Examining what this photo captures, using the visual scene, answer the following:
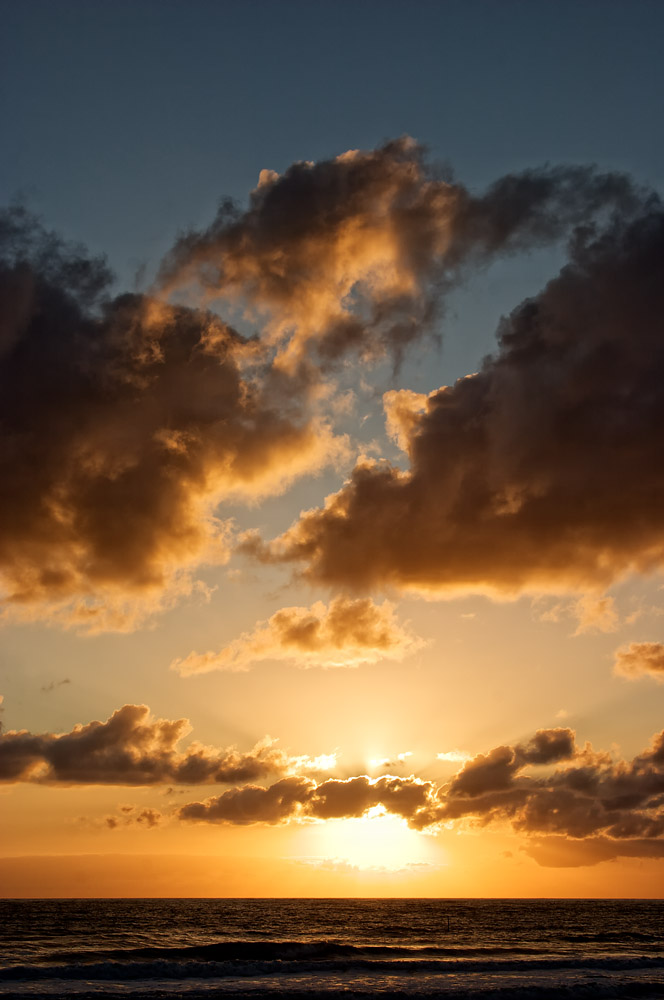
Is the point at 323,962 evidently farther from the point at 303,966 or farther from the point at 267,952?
the point at 267,952

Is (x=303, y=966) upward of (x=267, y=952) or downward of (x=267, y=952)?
upward

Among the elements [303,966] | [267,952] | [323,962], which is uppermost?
[303,966]

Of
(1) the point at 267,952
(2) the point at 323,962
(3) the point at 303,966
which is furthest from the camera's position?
(1) the point at 267,952

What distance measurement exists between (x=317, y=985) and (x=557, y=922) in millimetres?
80886

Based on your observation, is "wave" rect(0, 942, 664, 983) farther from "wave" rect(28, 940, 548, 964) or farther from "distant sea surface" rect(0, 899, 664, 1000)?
"wave" rect(28, 940, 548, 964)

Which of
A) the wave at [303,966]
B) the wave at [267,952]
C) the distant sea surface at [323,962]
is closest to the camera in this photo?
the distant sea surface at [323,962]

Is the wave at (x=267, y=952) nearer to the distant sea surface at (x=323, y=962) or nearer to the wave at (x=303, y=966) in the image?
the distant sea surface at (x=323, y=962)

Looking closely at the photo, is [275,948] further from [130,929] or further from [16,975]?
[130,929]

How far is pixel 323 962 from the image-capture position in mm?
59688

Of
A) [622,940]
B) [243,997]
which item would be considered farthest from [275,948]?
[622,940]

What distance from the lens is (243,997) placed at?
44938mm

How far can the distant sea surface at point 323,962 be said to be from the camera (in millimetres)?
47438

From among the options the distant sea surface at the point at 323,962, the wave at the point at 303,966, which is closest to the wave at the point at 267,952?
the distant sea surface at the point at 323,962

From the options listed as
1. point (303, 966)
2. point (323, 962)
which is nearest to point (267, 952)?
point (323, 962)
